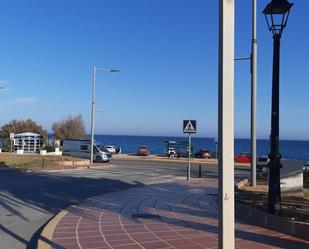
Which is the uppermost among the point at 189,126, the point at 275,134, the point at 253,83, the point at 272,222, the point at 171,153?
the point at 253,83

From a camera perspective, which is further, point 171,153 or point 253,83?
point 171,153

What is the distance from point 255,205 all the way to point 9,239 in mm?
5794

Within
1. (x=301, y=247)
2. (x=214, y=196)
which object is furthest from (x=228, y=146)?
(x=214, y=196)

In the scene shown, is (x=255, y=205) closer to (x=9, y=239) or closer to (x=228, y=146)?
(x=9, y=239)

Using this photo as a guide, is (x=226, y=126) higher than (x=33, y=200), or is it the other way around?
(x=226, y=126)

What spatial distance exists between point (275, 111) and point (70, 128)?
3182 inches

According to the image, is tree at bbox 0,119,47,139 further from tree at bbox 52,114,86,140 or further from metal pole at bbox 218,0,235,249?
metal pole at bbox 218,0,235,249

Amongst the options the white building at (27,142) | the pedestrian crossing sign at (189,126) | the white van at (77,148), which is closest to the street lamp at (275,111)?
the pedestrian crossing sign at (189,126)

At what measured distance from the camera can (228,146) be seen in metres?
5.65

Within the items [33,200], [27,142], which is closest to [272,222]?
[33,200]

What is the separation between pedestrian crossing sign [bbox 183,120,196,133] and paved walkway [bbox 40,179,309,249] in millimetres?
10034

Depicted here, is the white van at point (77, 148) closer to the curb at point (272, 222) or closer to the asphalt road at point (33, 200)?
the asphalt road at point (33, 200)

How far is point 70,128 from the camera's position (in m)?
90.5

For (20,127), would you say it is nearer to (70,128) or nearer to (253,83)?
(70,128)
